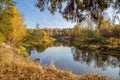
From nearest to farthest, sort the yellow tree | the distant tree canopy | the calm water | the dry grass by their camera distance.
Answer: the distant tree canopy < the dry grass < the calm water < the yellow tree

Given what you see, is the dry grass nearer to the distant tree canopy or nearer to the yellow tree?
the distant tree canopy

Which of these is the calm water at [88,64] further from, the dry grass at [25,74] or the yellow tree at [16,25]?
the yellow tree at [16,25]

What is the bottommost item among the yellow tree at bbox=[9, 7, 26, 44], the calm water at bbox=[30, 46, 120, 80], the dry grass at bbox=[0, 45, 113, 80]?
the calm water at bbox=[30, 46, 120, 80]

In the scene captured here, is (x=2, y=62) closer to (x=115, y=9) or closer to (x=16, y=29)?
(x=115, y=9)

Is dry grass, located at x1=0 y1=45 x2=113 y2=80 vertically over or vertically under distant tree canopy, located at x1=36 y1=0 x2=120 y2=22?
under

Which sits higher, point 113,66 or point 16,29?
point 16,29

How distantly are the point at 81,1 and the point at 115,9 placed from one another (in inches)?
30.7

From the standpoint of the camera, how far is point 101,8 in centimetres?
493

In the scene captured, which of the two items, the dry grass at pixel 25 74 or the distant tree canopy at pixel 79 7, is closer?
the distant tree canopy at pixel 79 7

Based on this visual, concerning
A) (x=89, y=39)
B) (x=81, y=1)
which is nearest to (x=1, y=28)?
(x=81, y=1)

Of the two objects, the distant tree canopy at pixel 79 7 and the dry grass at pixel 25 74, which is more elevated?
the distant tree canopy at pixel 79 7

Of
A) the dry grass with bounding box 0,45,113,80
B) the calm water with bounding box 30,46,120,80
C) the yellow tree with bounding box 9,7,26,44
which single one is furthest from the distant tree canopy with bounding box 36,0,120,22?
the yellow tree with bounding box 9,7,26,44

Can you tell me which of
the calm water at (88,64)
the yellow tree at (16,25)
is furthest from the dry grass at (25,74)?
the yellow tree at (16,25)

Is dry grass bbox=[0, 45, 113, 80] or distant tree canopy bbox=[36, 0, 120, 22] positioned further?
dry grass bbox=[0, 45, 113, 80]
